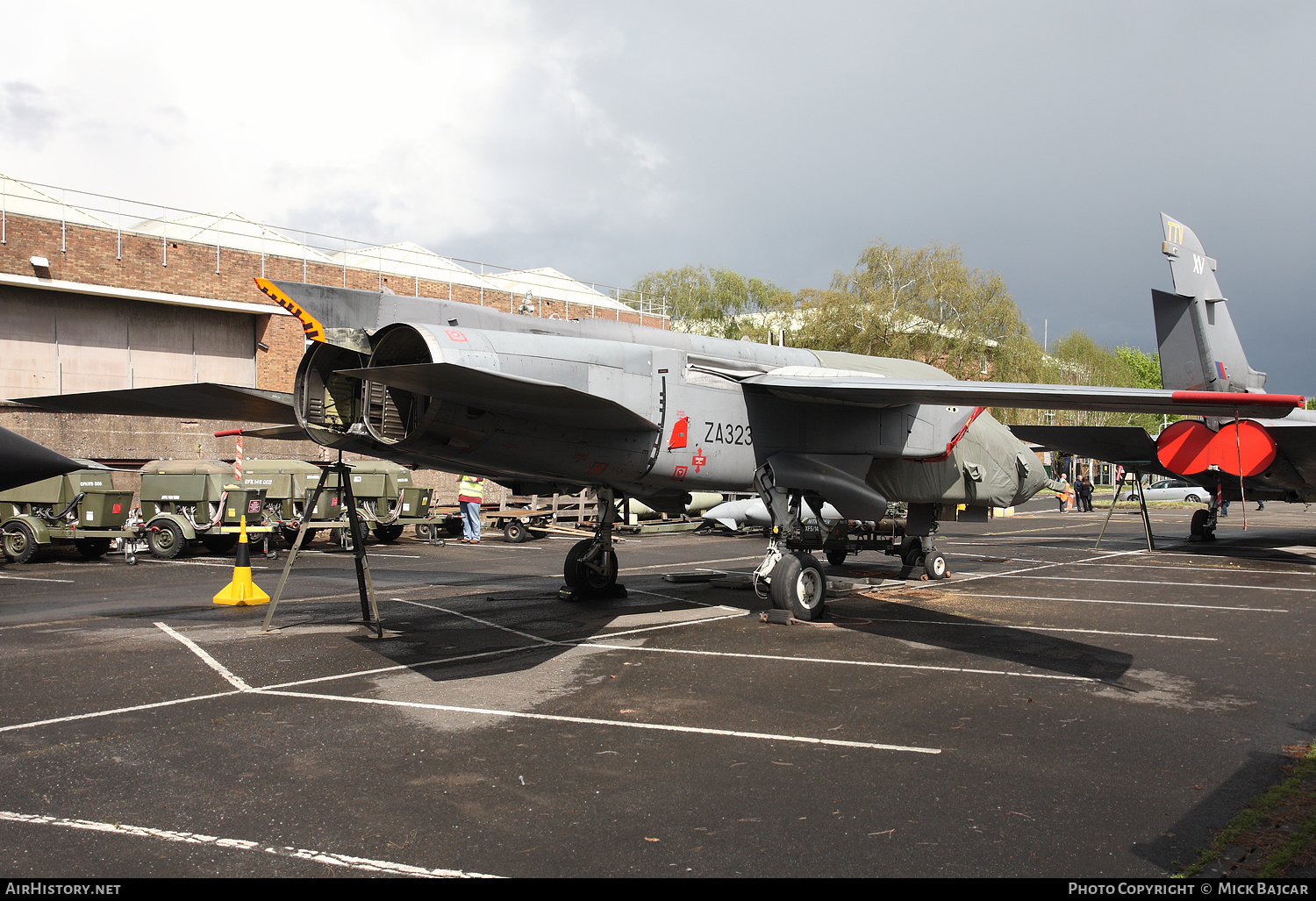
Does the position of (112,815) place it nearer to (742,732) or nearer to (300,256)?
(742,732)

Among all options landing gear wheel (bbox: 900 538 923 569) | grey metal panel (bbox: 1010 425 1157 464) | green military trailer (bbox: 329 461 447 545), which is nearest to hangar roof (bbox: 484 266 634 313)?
green military trailer (bbox: 329 461 447 545)

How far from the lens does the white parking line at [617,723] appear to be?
211 inches

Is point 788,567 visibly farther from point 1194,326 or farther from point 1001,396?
point 1194,326

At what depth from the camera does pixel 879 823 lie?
412cm

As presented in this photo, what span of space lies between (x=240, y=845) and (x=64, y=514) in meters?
16.6

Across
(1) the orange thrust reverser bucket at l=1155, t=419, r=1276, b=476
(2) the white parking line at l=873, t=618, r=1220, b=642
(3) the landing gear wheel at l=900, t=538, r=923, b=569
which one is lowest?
(2) the white parking line at l=873, t=618, r=1220, b=642

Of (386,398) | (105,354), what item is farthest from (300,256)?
(386,398)

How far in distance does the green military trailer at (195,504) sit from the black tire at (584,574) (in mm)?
9177

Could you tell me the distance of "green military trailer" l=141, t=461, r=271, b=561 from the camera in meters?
17.4

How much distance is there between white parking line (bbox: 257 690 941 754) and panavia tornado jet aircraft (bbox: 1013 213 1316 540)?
1552cm

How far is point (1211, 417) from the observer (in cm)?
1725

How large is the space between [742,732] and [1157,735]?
2774mm

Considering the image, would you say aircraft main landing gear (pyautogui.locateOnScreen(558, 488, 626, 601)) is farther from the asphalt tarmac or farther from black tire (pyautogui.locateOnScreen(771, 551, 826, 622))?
black tire (pyautogui.locateOnScreen(771, 551, 826, 622))

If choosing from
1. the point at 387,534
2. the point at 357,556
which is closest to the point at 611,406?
the point at 357,556
